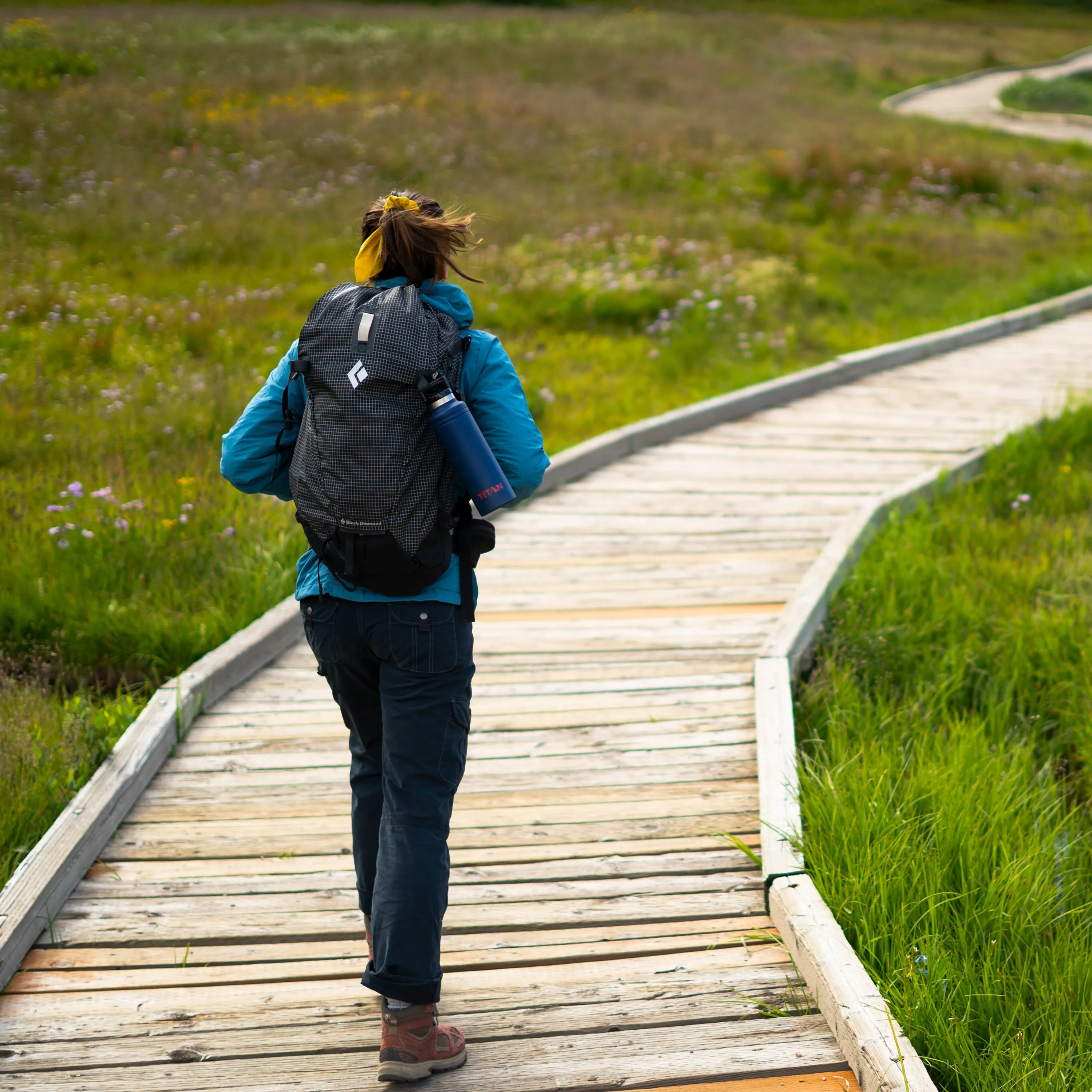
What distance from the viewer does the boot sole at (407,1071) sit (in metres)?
2.55

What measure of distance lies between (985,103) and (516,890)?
107 feet

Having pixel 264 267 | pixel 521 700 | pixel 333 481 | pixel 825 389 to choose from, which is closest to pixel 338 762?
pixel 521 700

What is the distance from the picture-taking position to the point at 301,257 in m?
11.8

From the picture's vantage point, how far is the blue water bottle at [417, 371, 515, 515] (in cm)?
235

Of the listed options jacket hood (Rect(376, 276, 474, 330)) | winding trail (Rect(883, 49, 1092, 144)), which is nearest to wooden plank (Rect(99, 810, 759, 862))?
jacket hood (Rect(376, 276, 474, 330))

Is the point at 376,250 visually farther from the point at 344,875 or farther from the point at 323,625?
the point at 344,875

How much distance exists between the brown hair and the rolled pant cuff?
1593 mm

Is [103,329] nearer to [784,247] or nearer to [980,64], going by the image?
[784,247]

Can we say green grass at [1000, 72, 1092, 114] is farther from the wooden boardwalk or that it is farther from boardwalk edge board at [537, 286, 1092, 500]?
the wooden boardwalk

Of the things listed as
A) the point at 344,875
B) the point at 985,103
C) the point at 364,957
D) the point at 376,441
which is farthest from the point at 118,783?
the point at 985,103

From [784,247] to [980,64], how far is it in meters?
33.6

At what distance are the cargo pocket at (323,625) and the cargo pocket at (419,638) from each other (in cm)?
15

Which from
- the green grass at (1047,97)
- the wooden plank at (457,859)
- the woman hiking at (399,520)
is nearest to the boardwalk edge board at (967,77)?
the green grass at (1047,97)

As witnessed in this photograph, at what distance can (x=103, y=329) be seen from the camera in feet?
29.7
